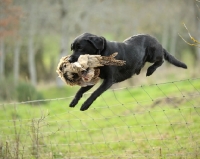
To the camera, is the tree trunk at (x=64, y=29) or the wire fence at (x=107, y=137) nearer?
the wire fence at (x=107, y=137)

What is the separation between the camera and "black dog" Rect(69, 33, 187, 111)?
5.02m

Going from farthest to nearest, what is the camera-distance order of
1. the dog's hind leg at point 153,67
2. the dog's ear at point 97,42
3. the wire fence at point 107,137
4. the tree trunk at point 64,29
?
the tree trunk at point 64,29, the dog's hind leg at point 153,67, the wire fence at point 107,137, the dog's ear at point 97,42

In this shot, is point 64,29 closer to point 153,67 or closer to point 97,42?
point 153,67

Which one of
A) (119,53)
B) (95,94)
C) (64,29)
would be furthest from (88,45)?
(64,29)

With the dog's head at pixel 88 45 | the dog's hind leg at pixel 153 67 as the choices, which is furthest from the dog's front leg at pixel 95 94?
the dog's hind leg at pixel 153 67

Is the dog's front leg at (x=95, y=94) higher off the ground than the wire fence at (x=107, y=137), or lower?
higher

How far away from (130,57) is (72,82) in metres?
1.26

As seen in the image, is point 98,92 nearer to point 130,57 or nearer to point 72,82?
point 72,82

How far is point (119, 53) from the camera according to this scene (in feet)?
17.5

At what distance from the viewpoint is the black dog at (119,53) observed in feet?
16.5

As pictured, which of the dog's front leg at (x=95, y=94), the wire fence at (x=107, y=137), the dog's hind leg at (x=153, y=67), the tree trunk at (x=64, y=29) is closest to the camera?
the dog's front leg at (x=95, y=94)

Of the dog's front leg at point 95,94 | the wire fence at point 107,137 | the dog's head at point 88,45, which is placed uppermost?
the dog's head at point 88,45

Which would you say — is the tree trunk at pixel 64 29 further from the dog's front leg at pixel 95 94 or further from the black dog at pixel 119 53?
the dog's front leg at pixel 95 94

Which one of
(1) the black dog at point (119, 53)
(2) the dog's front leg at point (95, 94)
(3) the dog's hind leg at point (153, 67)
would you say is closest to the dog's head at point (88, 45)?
Result: (1) the black dog at point (119, 53)
